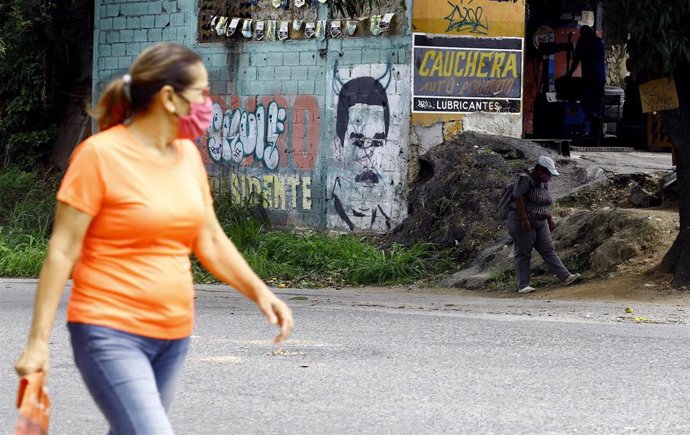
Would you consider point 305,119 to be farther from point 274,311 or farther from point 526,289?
point 274,311

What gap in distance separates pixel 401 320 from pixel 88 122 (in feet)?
45.1

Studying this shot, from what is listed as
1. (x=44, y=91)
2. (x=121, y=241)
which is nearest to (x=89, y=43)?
(x=44, y=91)

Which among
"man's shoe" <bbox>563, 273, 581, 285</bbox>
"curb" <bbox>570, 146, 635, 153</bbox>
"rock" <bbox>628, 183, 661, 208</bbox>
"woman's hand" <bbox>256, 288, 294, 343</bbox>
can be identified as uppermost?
"curb" <bbox>570, 146, 635, 153</bbox>

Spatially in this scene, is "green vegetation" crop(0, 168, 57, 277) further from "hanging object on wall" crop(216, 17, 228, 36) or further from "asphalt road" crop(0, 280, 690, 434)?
"asphalt road" crop(0, 280, 690, 434)

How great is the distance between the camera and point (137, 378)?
376 centimetres

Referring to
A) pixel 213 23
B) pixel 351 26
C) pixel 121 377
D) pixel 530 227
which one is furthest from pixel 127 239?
pixel 213 23

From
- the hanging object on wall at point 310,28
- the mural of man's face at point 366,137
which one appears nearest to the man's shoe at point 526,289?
the mural of man's face at point 366,137

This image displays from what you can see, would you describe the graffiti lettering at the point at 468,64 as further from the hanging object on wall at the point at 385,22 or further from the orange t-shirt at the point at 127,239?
the orange t-shirt at the point at 127,239

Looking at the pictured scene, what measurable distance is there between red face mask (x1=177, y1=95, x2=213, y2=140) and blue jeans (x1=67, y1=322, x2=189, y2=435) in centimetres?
73

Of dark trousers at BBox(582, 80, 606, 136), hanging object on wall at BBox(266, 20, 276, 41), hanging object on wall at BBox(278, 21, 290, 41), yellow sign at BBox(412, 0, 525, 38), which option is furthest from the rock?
hanging object on wall at BBox(266, 20, 276, 41)

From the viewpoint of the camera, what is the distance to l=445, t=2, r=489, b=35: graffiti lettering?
1797 centimetres

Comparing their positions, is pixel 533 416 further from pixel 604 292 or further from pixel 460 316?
pixel 604 292

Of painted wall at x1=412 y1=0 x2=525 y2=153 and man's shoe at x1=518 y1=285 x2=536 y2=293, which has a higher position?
painted wall at x1=412 y1=0 x2=525 y2=153

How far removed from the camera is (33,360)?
12.4ft
